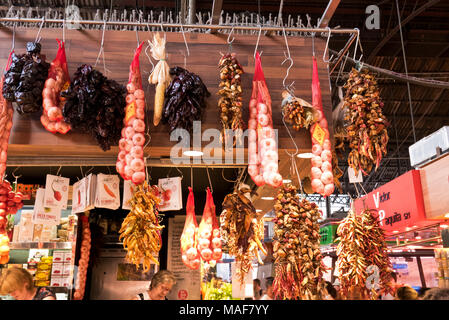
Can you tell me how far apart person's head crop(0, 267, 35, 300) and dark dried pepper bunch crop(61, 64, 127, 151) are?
1265 millimetres

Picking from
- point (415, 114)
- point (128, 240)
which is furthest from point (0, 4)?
point (415, 114)

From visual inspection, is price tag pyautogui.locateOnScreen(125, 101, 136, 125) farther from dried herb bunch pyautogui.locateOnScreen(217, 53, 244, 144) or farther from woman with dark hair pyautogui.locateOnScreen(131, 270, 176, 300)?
woman with dark hair pyautogui.locateOnScreen(131, 270, 176, 300)

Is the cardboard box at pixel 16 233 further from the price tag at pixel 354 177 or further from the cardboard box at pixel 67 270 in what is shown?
the price tag at pixel 354 177

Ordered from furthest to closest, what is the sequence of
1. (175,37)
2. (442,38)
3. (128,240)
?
1. (442,38)
2. (175,37)
3. (128,240)

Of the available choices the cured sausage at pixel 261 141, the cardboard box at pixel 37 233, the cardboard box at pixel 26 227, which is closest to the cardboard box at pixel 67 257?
the cardboard box at pixel 37 233

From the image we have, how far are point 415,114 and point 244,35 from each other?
33.7 feet

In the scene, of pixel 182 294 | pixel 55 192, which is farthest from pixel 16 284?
pixel 182 294

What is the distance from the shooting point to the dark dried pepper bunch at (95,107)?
3191 millimetres

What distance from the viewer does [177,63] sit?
12.5ft

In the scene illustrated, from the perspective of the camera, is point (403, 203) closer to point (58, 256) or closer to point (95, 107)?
point (95, 107)

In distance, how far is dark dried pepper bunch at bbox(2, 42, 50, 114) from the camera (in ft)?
10.6

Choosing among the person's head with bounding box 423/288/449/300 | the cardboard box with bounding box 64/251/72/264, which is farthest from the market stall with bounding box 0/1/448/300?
the cardboard box with bounding box 64/251/72/264
